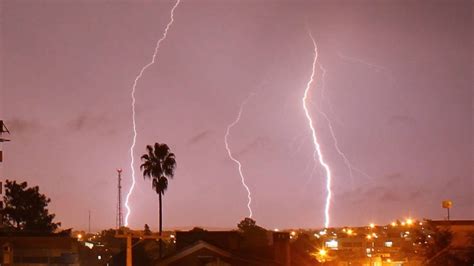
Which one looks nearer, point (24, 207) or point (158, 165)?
point (158, 165)

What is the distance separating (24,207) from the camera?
287 feet

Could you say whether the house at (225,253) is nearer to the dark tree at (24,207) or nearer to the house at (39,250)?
the house at (39,250)

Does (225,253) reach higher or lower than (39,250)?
lower

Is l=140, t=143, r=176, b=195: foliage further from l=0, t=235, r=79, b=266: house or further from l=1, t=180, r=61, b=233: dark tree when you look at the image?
l=1, t=180, r=61, b=233: dark tree

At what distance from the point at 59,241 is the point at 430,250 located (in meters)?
29.9

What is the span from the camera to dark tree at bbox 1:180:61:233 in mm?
86688

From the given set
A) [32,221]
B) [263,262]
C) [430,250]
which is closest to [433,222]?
[430,250]

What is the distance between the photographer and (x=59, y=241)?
2234 inches

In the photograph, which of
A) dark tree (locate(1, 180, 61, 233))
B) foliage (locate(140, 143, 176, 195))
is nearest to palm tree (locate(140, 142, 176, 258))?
foliage (locate(140, 143, 176, 195))

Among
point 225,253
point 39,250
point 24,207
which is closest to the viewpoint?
point 225,253

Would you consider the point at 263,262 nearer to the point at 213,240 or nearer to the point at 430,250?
the point at 213,240

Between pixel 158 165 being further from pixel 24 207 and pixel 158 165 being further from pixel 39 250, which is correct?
pixel 24 207

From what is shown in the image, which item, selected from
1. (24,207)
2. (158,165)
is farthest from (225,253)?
(24,207)

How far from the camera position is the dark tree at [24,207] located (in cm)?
8669
